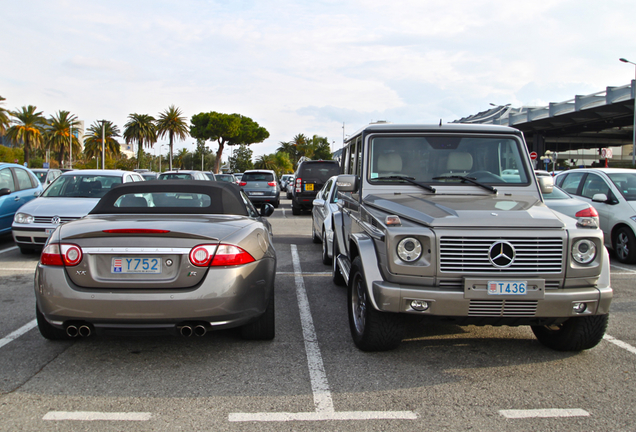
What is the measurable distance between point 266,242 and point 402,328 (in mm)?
1393

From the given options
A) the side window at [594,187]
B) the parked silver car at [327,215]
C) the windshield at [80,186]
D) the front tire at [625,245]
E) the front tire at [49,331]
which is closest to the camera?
the front tire at [49,331]

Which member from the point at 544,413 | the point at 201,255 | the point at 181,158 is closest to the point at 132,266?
the point at 201,255

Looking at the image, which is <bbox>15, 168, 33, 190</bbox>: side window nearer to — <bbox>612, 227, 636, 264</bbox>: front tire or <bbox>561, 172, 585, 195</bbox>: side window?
<bbox>561, 172, 585, 195</bbox>: side window

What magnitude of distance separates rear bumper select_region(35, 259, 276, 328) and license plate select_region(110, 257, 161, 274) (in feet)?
0.44

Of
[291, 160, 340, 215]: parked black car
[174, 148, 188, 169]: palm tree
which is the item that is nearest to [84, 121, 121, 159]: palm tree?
[174, 148, 188, 169]: palm tree

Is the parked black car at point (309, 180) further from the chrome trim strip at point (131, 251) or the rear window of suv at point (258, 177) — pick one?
the chrome trim strip at point (131, 251)

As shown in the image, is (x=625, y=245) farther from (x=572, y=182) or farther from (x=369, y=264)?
(x=369, y=264)

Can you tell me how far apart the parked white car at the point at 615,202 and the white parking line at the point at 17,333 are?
28.0ft

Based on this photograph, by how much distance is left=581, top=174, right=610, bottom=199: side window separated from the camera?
972 cm

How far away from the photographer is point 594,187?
10016 mm

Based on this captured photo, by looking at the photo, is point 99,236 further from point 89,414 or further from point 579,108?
point 579,108

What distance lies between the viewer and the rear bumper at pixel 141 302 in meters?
3.64

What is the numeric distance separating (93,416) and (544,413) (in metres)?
2.77

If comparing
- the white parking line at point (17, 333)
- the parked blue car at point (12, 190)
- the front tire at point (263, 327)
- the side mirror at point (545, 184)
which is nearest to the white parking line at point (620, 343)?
the side mirror at point (545, 184)
